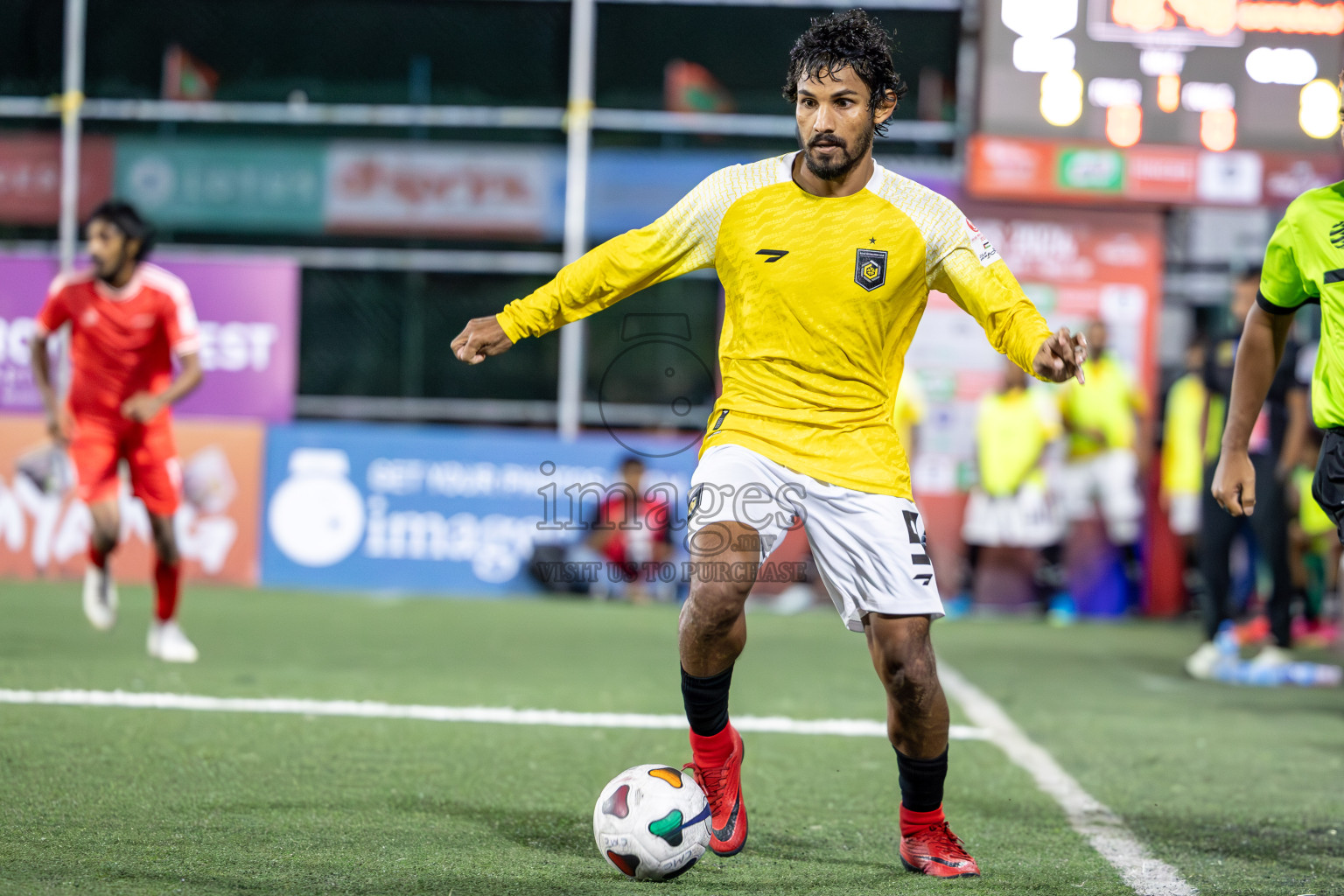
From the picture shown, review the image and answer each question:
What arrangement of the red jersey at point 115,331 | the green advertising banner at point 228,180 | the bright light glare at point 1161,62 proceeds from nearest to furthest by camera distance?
the red jersey at point 115,331
the bright light glare at point 1161,62
the green advertising banner at point 228,180

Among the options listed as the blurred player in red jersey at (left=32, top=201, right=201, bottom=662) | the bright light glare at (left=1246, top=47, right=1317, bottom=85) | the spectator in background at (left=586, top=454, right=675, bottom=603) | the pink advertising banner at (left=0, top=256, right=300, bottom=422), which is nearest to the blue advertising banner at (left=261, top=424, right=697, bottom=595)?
the spectator in background at (left=586, top=454, right=675, bottom=603)

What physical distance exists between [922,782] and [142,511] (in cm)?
908

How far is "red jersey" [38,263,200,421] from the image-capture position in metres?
7.66

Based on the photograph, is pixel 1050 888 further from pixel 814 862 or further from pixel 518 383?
pixel 518 383

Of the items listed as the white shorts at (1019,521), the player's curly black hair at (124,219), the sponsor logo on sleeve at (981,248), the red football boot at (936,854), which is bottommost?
the red football boot at (936,854)

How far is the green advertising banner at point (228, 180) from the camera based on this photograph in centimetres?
1342

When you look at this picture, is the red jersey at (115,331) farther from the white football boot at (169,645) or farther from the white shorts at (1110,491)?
the white shorts at (1110,491)

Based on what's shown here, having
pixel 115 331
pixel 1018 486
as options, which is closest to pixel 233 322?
pixel 115 331

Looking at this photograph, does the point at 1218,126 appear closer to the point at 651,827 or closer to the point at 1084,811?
the point at 1084,811

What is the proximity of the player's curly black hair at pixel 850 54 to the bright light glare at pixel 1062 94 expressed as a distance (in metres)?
7.92

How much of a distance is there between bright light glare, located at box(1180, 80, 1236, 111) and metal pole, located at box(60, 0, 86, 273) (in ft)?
28.8

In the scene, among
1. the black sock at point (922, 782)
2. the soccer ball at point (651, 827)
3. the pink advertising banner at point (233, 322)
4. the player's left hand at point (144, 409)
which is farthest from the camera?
the pink advertising banner at point (233, 322)

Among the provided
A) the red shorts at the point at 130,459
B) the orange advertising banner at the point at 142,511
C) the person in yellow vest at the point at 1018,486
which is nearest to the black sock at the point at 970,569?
the person in yellow vest at the point at 1018,486

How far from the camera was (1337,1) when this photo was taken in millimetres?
11195
